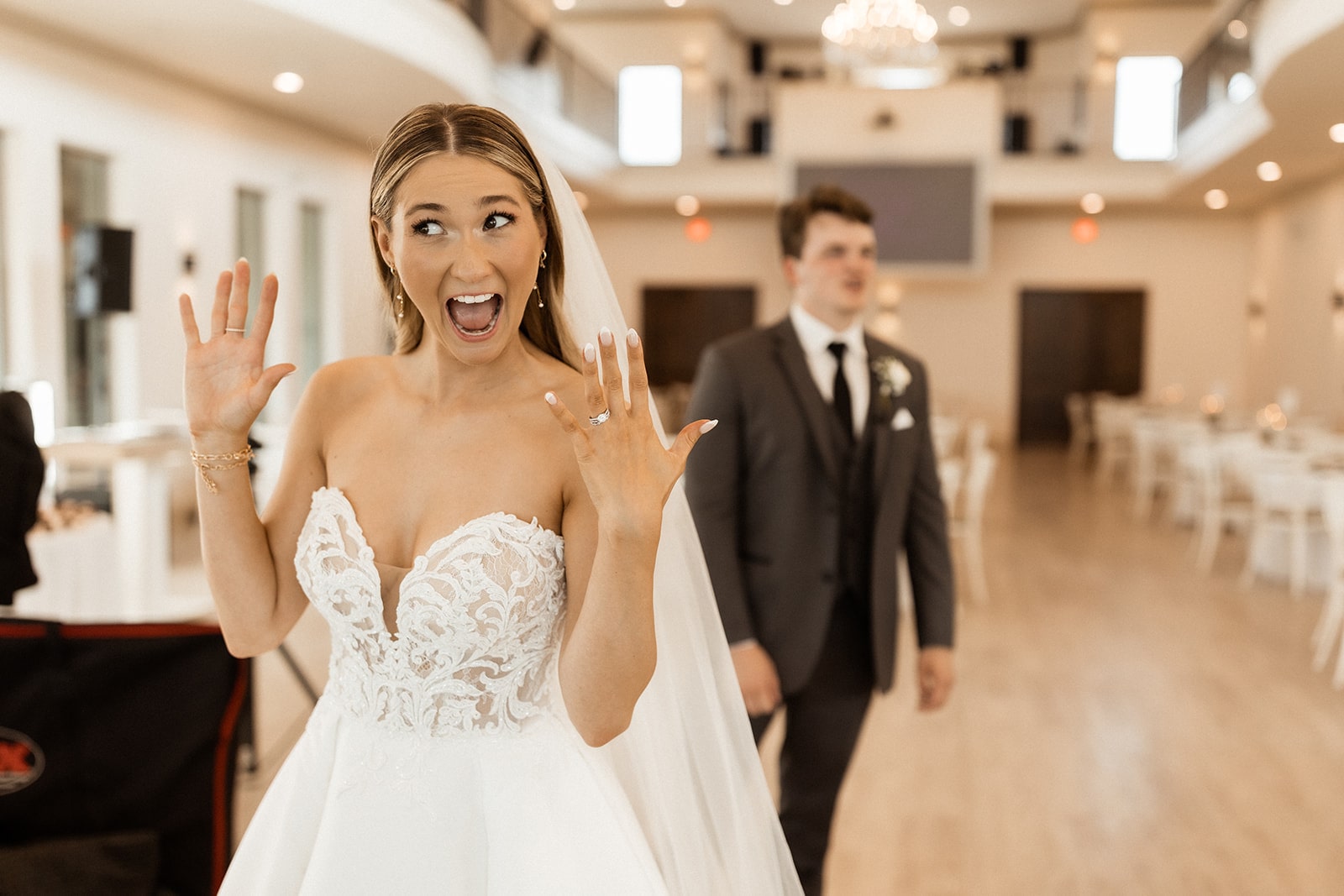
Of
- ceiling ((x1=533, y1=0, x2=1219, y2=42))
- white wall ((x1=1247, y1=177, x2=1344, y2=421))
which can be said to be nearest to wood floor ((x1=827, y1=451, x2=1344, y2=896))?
white wall ((x1=1247, y1=177, x2=1344, y2=421))

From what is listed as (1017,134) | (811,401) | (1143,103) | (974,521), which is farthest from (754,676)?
(1143,103)

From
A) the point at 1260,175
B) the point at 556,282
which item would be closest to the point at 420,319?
the point at 556,282

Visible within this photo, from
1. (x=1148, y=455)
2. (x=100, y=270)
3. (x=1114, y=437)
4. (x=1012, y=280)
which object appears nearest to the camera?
(x=100, y=270)

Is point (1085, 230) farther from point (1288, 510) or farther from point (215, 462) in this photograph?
point (215, 462)

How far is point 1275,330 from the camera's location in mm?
16656

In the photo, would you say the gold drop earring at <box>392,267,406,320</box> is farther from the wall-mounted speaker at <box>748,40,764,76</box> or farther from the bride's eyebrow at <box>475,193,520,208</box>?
the wall-mounted speaker at <box>748,40,764,76</box>

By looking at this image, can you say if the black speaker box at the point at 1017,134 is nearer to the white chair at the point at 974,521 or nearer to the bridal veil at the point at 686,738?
the white chair at the point at 974,521

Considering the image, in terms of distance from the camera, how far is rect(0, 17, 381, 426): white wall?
807 centimetres

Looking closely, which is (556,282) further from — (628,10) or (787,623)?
(628,10)

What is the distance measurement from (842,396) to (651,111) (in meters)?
17.3

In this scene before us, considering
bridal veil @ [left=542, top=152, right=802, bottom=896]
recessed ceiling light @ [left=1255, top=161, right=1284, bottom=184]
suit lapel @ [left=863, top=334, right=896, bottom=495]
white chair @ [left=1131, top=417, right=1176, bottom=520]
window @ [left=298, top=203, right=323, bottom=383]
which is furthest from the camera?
recessed ceiling light @ [left=1255, top=161, right=1284, bottom=184]

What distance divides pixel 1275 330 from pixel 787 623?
16352 millimetres

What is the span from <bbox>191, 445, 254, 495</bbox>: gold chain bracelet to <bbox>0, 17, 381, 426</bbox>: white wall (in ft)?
17.2

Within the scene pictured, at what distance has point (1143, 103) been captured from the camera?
1834 centimetres
